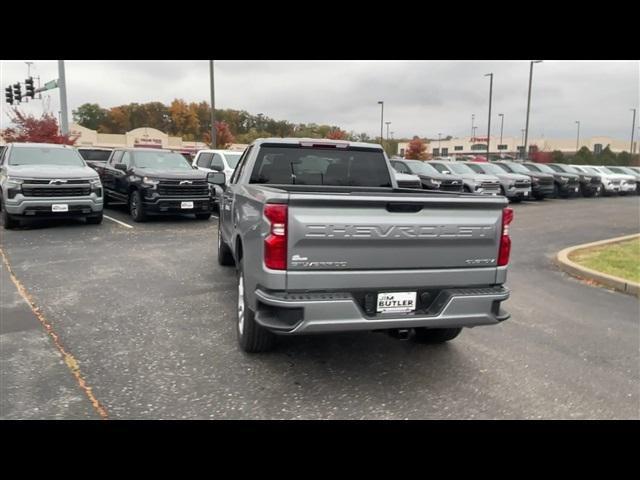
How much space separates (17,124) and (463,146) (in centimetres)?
10139

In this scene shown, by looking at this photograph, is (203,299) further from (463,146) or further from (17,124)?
(463,146)

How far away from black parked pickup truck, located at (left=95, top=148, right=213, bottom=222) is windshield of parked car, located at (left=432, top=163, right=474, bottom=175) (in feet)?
34.9

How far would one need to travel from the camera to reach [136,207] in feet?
39.3

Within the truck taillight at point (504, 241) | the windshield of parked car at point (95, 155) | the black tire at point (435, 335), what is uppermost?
the windshield of parked car at point (95, 155)

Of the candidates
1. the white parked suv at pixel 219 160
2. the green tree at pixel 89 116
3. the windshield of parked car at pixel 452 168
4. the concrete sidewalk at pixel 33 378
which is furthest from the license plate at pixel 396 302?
the green tree at pixel 89 116

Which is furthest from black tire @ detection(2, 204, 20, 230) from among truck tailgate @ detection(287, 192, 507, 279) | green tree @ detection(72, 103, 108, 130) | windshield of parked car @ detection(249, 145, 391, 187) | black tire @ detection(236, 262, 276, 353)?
green tree @ detection(72, 103, 108, 130)

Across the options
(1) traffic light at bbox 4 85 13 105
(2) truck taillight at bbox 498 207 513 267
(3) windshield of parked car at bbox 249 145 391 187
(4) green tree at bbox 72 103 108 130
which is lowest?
(2) truck taillight at bbox 498 207 513 267

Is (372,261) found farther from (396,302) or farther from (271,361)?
(271,361)

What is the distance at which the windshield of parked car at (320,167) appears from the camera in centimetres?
541

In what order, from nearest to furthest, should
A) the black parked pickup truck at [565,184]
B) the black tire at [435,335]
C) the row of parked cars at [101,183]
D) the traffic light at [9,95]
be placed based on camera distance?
the black tire at [435,335], the row of parked cars at [101,183], the black parked pickup truck at [565,184], the traffic light at [9,95]

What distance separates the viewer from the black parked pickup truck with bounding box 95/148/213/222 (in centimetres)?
1159

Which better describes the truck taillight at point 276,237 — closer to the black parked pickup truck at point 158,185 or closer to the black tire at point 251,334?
the black tire at point 251,334

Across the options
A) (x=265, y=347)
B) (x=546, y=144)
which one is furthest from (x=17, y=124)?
(x=546, y=144)

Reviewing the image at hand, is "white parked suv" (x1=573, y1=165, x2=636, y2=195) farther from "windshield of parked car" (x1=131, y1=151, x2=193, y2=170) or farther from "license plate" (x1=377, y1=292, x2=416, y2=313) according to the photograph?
"license plate" (x1=377, y1=292, x2=416, y2=313)
